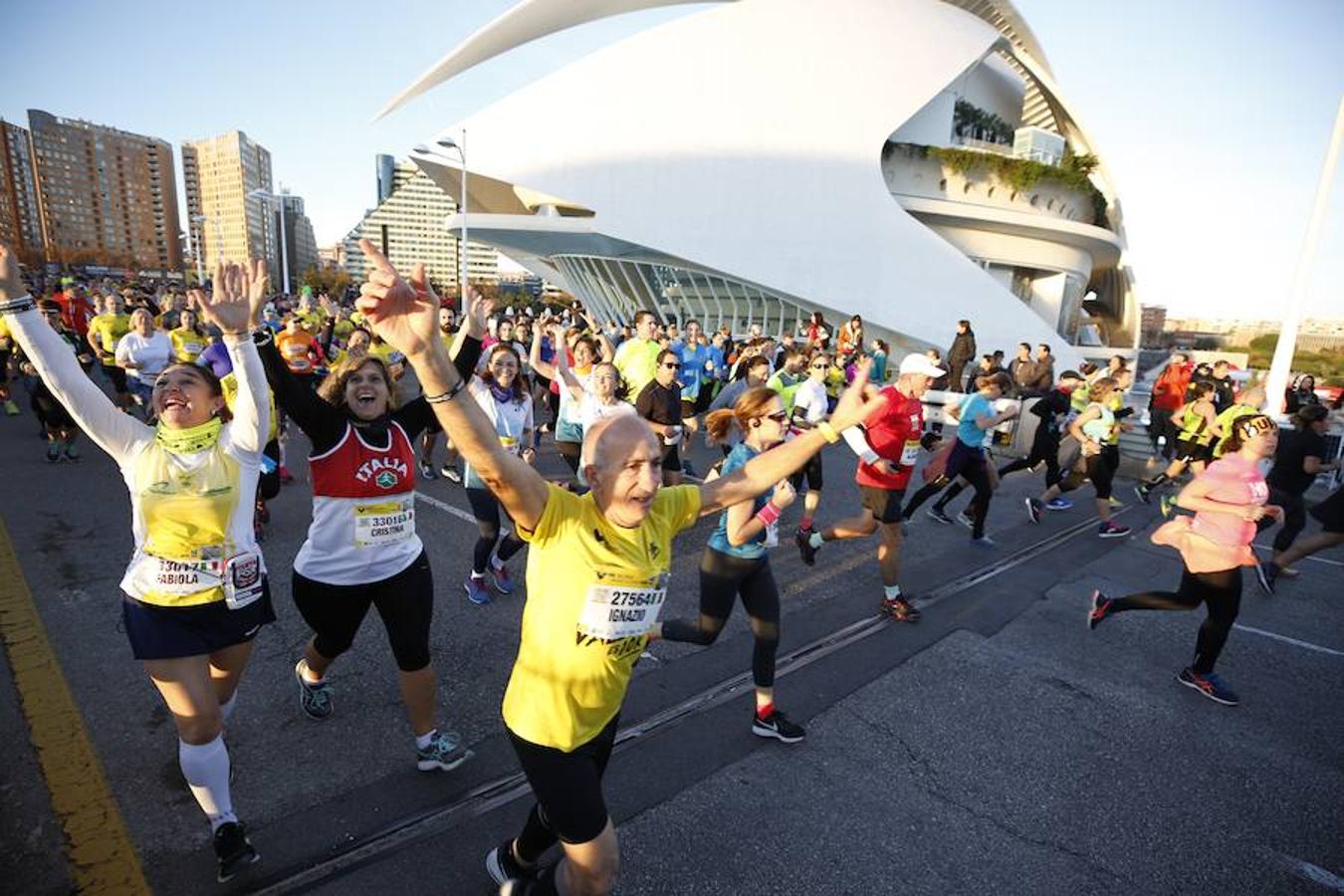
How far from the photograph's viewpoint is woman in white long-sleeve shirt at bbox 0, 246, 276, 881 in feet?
7.52

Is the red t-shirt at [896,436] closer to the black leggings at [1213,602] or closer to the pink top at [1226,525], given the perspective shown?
the pink top at [1226,525]

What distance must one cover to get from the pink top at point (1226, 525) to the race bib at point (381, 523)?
4403mm

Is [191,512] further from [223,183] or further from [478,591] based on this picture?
[223,183]

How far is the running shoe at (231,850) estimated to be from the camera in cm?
234

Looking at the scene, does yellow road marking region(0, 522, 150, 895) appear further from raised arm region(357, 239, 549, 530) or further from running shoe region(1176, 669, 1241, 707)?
running shoe region(1176, 669, 1241, 707)

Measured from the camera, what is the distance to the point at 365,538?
111 inches

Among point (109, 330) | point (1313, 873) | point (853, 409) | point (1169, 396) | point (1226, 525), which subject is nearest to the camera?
point (853, 409)

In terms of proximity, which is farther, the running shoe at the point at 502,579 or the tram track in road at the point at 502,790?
the running shoe at the point at 502,579

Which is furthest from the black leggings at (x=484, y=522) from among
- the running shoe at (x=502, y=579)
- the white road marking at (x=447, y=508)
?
the white road marking at (x=447, y=508)

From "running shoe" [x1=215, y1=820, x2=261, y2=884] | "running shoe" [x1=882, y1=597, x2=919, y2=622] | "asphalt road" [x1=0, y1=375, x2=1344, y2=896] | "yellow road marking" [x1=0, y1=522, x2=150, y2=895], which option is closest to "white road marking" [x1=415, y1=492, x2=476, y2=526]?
"asphalt road" [x1=0, y1=375, x2=1344, y2=896]

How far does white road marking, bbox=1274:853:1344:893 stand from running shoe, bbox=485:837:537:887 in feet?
10.2

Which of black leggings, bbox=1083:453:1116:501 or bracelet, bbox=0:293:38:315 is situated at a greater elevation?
bracelet, bbox=0:293:38:315

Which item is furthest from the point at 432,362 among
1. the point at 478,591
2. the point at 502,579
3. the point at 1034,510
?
the point at 1034,510

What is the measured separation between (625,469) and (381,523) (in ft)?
5.14
